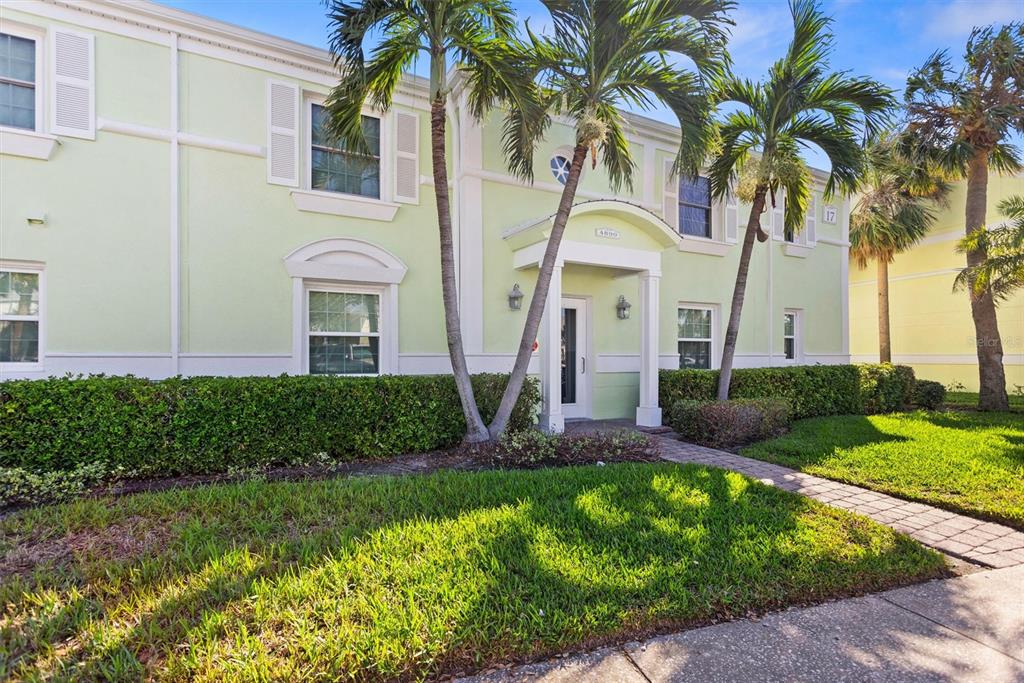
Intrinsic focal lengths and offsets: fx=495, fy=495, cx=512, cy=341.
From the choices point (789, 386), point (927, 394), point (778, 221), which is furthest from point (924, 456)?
point (778, 221)

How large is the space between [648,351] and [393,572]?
23.2ft

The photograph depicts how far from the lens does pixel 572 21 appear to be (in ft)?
20.3

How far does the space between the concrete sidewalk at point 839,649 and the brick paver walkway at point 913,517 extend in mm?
903

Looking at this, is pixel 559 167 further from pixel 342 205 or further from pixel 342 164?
pixel 342 205

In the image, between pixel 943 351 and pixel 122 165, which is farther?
pixel 943 351

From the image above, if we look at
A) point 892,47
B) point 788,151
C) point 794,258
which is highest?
point 892,47

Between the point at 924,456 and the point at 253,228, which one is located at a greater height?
the point at 253,228

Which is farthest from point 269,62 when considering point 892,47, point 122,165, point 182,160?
point 892,47

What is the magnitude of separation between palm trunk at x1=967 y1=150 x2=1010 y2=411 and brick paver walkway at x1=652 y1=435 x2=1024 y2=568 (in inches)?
333

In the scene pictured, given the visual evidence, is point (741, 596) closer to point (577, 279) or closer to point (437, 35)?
point (437, 35)

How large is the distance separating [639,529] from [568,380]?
19.8 feet

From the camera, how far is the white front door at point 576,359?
9.78 meters

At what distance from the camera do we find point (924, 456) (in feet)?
21.2

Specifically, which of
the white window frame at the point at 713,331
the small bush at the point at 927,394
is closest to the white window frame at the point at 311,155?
the white window frame at the point at 713,331
